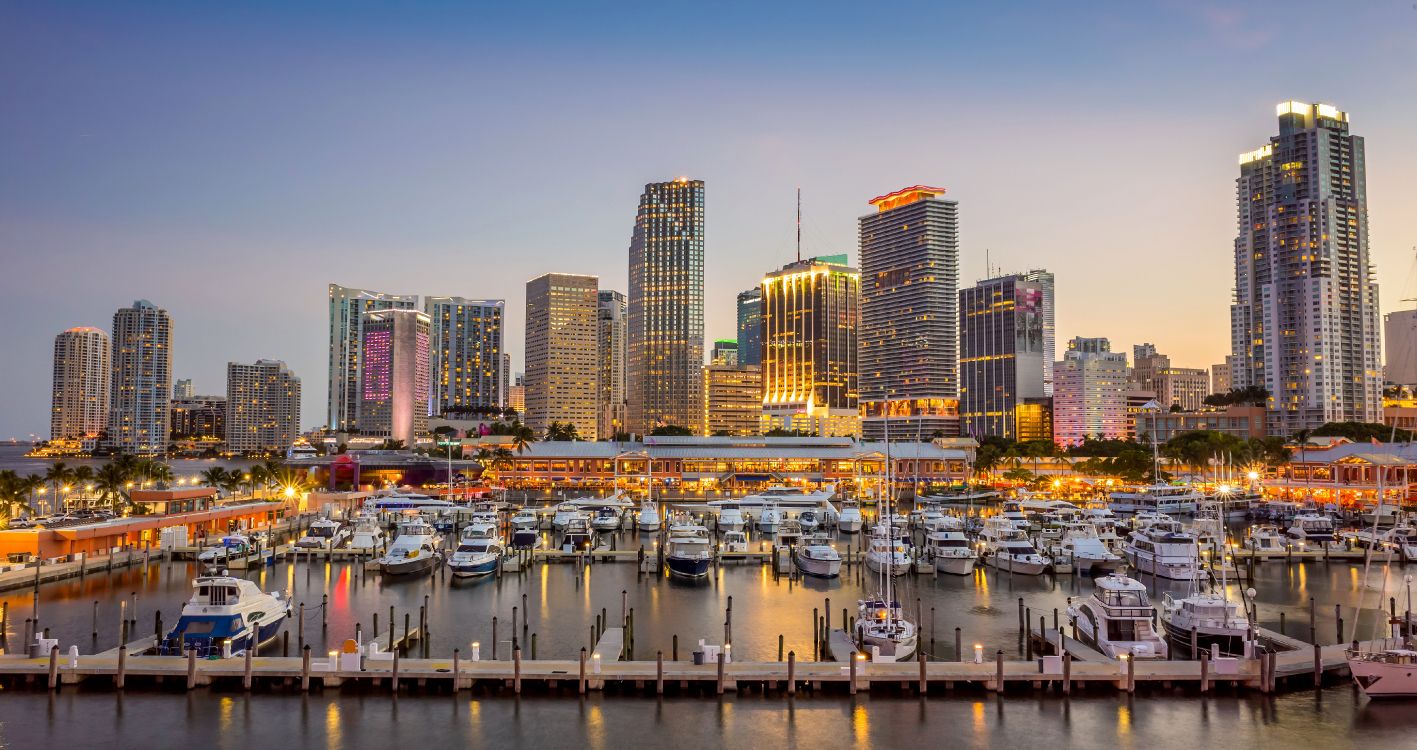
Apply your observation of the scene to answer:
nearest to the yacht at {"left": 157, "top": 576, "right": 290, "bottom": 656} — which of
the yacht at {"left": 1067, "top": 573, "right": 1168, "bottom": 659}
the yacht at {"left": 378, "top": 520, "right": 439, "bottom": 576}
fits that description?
the yacht at {"left": 378, "top": 520, "right": 439, "bottom": 576}

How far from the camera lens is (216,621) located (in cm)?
3731

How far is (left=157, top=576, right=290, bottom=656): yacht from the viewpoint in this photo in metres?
36.7

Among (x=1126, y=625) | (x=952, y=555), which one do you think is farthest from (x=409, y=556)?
(x=1126, y=625)

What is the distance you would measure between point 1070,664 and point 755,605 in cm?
2199

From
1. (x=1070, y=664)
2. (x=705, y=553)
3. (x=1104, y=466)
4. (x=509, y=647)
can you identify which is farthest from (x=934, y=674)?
(x=1104, y=466)

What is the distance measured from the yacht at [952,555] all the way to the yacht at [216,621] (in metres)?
41.9

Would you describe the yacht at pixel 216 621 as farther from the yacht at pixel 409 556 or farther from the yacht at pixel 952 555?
the yacht at pixel 952 555

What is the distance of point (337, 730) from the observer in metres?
29.8

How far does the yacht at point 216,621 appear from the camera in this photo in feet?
120

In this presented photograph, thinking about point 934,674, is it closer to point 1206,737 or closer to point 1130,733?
point 1130,733

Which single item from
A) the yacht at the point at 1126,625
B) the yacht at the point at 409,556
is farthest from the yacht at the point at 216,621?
the yacht at the point at 1126,625

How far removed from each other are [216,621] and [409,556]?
25.3 meters

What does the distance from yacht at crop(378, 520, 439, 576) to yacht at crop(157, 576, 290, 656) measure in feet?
72.1

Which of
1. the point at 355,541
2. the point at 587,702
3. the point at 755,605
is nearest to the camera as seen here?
the point at 587,702
